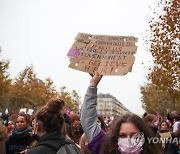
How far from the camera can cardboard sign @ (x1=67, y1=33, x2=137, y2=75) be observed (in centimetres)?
343

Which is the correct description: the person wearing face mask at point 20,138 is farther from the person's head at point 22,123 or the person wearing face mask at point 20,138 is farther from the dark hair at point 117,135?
the dark hair at point 117,135

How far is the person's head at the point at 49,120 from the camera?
366 centimetres

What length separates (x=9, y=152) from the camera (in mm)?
5301

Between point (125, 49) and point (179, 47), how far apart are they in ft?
49.3

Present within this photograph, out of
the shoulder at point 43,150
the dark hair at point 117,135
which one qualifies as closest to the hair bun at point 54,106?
the shoulder at point 43,150

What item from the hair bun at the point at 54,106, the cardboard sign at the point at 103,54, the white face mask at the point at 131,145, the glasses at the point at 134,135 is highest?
the cardboard sign at the point at 103,54

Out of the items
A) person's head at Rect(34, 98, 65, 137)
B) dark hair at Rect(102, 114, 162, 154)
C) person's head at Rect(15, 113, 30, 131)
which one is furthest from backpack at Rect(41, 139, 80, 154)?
person's head at Rect(15, 113, 30, 131)

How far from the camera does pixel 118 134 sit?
2715mm

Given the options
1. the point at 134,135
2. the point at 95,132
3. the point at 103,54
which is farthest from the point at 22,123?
the point at 134,135

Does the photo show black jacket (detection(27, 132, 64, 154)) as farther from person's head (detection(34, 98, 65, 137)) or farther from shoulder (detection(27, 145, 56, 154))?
person's head (detection(34, 98, 65, 137))

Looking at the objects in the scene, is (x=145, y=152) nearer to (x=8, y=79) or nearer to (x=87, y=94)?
(x=87, y=94)

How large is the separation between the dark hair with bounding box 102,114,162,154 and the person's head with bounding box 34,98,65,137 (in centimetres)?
104

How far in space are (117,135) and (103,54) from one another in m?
1.14

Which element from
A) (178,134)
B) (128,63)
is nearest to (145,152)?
(128,63)
